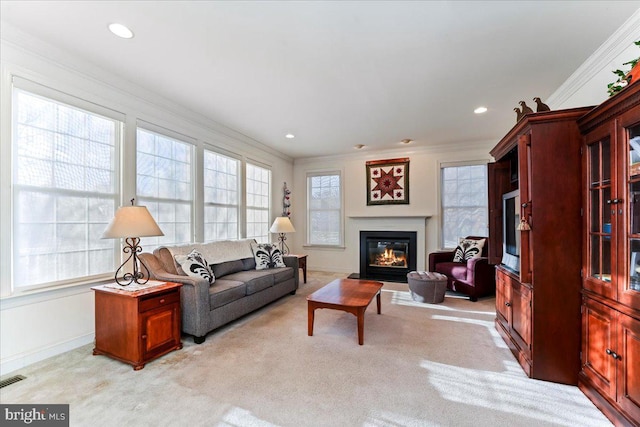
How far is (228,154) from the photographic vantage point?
15.2 ft

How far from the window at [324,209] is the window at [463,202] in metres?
2.21

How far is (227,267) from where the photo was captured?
12.6 feet

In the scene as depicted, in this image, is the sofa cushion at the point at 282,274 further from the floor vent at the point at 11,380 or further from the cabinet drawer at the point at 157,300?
the floor vent at the point at 11,380

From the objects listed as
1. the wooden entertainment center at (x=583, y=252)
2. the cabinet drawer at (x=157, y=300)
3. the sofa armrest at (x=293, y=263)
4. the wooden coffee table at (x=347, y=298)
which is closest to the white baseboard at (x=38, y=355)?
the cabinet drawer at (x=157, y=300)

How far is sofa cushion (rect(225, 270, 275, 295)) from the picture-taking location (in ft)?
11.3

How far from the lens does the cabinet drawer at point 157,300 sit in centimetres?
230

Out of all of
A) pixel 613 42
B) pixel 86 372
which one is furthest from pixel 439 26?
pixel 86 372

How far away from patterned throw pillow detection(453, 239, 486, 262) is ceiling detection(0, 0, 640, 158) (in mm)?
2040

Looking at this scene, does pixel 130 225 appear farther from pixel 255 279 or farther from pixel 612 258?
pixel 612 258

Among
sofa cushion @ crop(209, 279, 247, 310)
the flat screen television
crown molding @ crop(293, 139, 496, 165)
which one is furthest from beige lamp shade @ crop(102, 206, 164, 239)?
crown molding @ crop(293, 139, 496, 165)

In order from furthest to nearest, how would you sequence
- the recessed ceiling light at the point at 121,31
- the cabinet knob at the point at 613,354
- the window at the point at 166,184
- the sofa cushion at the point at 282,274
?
the sofa cushion at the point at 282,274 < the window at the point at 166,184 < the recessed ceiling light at the point at 121,31 < the cabinet knob at the point at 613,354

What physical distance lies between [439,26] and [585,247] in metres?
1.93

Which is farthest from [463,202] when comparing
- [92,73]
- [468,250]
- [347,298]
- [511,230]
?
[92,73]

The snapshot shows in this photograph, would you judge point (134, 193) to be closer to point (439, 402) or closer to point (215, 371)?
point (215, 371)
